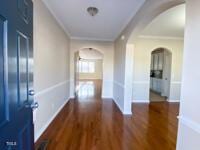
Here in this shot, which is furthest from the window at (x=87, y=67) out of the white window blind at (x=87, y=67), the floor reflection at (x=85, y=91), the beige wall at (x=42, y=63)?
the beige wall at (x=42, y=63)

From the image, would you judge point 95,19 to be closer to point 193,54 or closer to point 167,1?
point 167,1

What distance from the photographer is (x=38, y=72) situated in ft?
8.66

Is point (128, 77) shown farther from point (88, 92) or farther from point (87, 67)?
point (87, 67)

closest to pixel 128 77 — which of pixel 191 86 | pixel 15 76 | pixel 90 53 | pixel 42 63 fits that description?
pixel 42 63

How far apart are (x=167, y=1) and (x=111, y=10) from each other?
148 cm

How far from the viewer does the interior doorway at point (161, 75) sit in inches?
251

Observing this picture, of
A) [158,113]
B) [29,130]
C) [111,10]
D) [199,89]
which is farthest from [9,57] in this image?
[158,113]

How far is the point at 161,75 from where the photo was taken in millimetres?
7340

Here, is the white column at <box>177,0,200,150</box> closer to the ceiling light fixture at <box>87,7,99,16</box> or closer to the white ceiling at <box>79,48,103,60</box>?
the ceiling light fixture at <box>87,7,99,16</box>

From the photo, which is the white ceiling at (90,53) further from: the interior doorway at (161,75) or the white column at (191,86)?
the white column at (191,86)

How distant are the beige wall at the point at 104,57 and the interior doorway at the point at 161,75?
204cm

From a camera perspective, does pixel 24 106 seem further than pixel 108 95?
No

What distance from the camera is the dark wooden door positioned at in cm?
83

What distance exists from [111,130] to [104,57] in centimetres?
401
